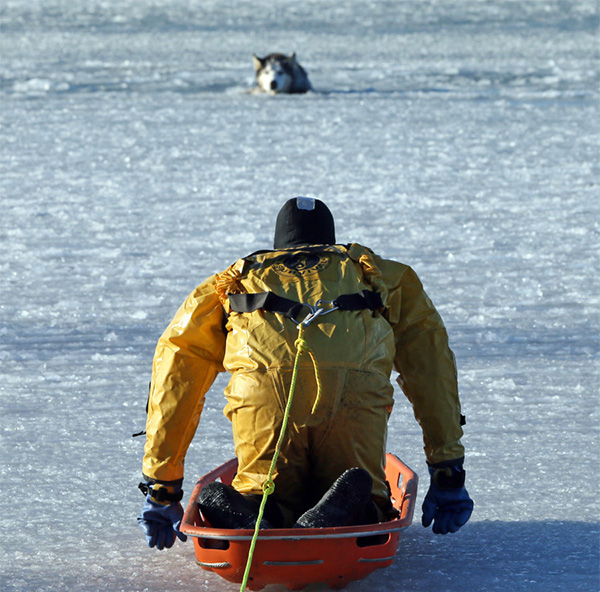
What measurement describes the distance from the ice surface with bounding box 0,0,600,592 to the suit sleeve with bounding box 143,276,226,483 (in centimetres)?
25

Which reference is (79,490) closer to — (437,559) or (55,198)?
(437,559)

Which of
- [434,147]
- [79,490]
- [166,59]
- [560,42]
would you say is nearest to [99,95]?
[166,59]

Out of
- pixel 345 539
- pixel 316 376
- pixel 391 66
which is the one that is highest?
pixel 391 66

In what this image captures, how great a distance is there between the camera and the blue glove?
2211mm

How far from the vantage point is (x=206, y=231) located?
5379 mm

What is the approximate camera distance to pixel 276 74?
9805mm

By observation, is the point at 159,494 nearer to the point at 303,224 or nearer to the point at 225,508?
the point at 225,508

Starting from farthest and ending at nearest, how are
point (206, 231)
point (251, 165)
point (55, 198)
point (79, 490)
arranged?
point (251, 165) → point (55, 198) → point (206, 231) → point (79, 490)

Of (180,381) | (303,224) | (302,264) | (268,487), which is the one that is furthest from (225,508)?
(303,224)

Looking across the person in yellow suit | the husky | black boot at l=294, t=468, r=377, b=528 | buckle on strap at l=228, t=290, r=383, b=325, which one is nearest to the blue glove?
the person in yellow suit

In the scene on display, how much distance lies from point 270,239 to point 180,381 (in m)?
3.04

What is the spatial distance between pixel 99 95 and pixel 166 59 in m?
2.90

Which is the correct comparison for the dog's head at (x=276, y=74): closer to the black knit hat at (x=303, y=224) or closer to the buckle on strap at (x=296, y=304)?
the black knit hat at (x=303, y=224)

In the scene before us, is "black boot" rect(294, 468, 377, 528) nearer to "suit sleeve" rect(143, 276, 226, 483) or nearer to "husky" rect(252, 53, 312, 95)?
"suit sleeve" rect(143, 276, 226, 483)
